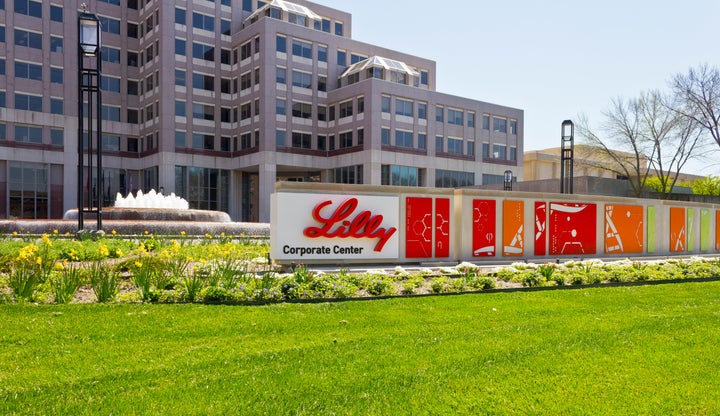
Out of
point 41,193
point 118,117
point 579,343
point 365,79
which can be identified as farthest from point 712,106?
point 41,193

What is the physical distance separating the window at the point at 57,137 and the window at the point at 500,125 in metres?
44.3

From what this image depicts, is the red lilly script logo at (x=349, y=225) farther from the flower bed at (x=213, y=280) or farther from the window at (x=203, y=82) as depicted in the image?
the window at (x=203, y=82)

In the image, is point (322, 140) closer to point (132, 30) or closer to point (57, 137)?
point (132, 30)

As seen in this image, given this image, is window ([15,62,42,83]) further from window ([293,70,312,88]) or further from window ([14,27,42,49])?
window ([293,70,312,88])

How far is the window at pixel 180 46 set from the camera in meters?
52.7

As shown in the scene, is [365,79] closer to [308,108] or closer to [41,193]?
[308,108]

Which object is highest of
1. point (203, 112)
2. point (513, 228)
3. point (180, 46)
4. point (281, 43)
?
point (281, 43)

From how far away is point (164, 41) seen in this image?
170 ft

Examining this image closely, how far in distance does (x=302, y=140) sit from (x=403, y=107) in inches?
407

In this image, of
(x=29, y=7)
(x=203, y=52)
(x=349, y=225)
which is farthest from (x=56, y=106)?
(x=349, y=225)

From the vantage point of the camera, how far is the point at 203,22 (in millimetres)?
54125

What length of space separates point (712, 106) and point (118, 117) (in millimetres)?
53248

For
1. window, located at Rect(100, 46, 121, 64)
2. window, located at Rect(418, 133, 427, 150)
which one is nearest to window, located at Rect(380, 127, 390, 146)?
window, located at Rect(418, 133, 427, 150)

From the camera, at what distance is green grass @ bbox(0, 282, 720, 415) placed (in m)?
4.34
